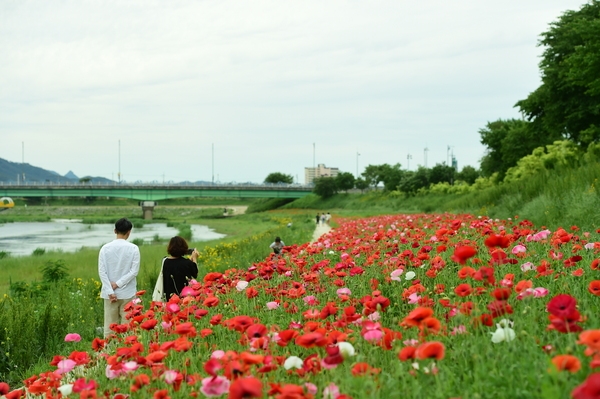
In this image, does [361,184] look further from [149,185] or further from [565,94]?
[565,94]

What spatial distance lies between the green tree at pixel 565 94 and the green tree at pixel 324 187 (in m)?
55.7

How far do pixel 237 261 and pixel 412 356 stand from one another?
37.7ft

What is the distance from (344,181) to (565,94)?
225ft

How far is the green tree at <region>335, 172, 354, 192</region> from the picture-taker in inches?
3802

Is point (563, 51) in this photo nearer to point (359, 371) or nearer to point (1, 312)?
point (1, 312)

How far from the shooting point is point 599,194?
10.8 metres

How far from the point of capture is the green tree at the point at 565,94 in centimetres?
2635

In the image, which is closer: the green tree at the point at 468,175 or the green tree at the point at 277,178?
the green tree at the point at 468,175

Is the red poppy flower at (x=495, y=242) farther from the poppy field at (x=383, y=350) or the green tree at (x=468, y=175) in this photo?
the green tree at (x=468, y=175)

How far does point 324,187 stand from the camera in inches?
3504

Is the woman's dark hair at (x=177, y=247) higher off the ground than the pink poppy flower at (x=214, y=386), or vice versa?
the woman's dark hair at (x=177, y=247)

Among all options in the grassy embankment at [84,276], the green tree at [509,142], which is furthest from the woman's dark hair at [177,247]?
the green tree at [509,142]

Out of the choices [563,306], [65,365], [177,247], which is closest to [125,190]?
[177,247]

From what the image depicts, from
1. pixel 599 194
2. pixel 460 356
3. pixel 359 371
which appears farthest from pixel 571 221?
pixel 359 371
